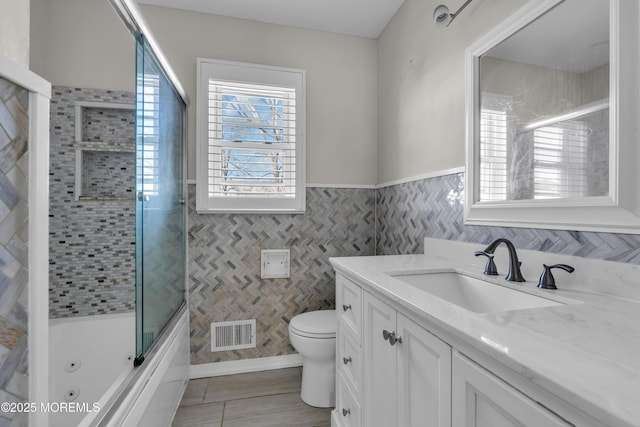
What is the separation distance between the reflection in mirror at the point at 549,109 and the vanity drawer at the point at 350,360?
911mm

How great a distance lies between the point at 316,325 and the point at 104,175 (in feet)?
5.75

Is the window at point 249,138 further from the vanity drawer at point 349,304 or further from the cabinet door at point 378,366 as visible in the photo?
the cabinet door at point 378,366

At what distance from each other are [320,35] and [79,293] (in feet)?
8.43

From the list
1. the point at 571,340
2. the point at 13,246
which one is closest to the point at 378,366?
the point at 571,340

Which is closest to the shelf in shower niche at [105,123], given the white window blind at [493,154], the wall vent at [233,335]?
the wall vent at [233,335]

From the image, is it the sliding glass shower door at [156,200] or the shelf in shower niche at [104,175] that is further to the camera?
the shelf in shower niche at [104,175]

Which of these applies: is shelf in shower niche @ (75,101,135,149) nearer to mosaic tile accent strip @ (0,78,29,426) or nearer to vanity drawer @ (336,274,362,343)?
mosaic tile accent strip @ (0,78,29,426)

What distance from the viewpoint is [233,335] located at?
7.09 feet

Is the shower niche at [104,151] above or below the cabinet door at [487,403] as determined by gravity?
above

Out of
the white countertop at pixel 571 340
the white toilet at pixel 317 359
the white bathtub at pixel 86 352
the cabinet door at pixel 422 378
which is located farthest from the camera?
the white toilet at pixel 317 359

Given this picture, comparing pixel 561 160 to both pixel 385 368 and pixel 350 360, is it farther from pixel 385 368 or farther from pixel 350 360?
pixel 350 360

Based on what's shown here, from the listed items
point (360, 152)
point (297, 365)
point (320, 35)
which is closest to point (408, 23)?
point (320, 35)

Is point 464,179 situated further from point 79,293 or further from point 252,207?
point 79,293

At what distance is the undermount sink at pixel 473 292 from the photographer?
3.15 ft
